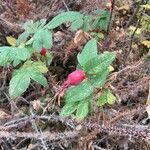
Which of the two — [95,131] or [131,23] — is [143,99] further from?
[131,23]

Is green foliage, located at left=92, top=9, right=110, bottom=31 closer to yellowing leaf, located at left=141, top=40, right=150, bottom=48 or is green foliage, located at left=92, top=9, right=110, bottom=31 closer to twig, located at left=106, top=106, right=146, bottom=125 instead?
yellowing leaf, located at left=141, top=40, right=150, bottom=48

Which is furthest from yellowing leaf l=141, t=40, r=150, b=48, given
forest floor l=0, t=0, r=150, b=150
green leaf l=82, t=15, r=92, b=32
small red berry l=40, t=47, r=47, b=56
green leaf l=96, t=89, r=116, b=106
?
green leaf l=96, t=89, r=116, b=106

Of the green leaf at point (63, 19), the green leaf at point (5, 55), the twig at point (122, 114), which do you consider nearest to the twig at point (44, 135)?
the twig at point (122, 114)

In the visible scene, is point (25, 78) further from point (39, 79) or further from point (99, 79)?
point (99, 79)

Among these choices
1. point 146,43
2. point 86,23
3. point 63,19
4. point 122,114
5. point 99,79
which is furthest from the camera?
point 146,43

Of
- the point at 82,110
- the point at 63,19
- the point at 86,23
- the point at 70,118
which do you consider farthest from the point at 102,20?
the point at 82,110

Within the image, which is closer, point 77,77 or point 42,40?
point 77,77

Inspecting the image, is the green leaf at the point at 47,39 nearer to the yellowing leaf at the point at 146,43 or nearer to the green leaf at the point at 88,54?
the green leaf at the point at 88,54

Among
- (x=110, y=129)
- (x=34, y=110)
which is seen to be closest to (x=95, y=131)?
(x=110, y=129)
